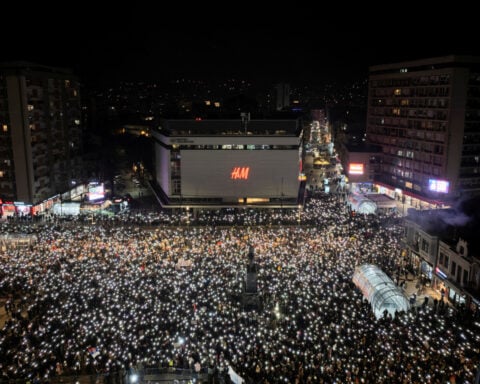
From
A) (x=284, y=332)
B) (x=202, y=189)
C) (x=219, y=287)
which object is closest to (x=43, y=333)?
(x=219, y=287)

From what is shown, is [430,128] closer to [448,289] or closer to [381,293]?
[448,289]

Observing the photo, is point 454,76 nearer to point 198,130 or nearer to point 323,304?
point 198,130

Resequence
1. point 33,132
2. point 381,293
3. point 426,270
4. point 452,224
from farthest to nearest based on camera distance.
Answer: point 33,132, point 452,224, point 426,270, point 381,293

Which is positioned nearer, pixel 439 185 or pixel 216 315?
pixel 216 315

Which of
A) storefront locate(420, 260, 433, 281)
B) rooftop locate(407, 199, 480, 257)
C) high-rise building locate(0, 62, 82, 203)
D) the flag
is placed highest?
high-rise building locate(0, 62, 82, 203)

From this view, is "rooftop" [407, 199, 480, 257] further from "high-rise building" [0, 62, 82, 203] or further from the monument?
"high-rise building" [0, 62, 82, 203]

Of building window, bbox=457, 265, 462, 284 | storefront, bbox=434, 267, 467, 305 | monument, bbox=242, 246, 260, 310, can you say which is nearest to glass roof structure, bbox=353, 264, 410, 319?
storefront, bbox=434, 267, 467, 305

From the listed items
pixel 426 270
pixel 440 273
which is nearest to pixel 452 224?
pixel 426 270
